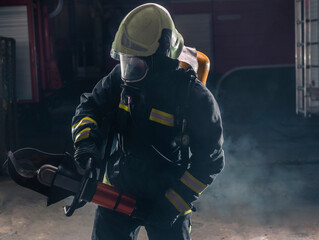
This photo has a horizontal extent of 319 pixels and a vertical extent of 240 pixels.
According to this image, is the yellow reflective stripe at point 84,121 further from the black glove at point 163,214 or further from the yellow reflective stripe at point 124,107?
the black glove at point 163,214

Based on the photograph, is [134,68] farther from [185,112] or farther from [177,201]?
[177,201]

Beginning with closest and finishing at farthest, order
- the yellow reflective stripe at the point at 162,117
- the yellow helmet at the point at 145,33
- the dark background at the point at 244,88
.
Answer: the yellow helmet at the point at 145,33 → the yellow reflective stripe at the point at 162,117 → the dark background at the point at 244,88

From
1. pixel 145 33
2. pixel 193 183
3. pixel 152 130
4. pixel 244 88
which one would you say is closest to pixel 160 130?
pixel 152 130

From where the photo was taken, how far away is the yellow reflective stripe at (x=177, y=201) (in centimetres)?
213

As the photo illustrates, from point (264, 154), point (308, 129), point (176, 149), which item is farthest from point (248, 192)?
point (308, 129)

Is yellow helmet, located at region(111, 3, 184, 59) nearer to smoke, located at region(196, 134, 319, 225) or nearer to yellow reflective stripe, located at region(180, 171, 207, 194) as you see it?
yellow reflective stripe, located at region(180, 171, 207, 194)

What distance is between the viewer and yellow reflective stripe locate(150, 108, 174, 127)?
7.27 ft

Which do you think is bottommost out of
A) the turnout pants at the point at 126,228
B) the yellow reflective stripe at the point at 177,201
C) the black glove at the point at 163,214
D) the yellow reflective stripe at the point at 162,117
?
the turnout pants at the point at 126,228

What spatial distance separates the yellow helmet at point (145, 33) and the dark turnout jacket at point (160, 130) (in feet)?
0.28

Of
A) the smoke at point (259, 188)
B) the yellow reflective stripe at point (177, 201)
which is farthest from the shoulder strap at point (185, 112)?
the smoke at point (259, 188)

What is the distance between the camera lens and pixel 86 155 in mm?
2150

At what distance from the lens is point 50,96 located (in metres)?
9.44

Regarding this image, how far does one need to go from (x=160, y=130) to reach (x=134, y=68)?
0.33m

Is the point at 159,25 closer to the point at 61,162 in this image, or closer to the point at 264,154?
the point at 61,162
